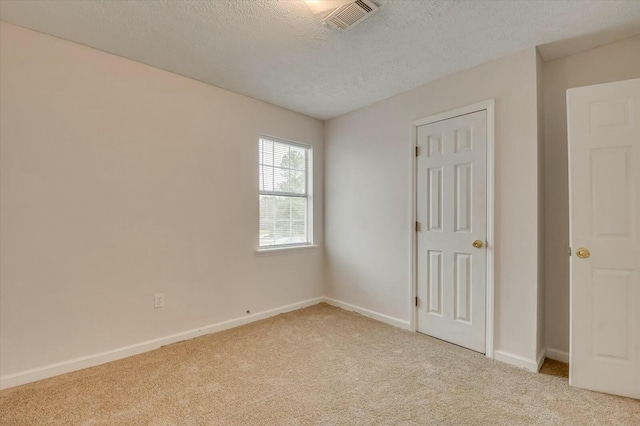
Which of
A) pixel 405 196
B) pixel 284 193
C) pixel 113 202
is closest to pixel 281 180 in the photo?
pixel 284 193

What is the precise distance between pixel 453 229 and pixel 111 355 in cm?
312

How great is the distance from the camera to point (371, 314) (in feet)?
11.3

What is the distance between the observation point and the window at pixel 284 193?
138 inches

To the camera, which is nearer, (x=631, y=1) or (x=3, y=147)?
(x=631, y=1)

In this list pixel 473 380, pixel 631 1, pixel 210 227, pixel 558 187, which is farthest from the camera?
pixel 210 227

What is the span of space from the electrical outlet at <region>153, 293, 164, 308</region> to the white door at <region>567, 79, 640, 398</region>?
3244 mm

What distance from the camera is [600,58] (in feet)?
7.43

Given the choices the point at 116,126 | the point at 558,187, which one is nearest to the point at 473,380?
the point at 558,187

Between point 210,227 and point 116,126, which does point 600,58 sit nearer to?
point 210,227

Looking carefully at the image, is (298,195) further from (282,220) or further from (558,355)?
(558,355)

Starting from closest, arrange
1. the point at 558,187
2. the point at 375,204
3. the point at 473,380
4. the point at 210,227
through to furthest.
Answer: the point at 473,380, the point at 558,187, the point at 210,227, the point at 375,204

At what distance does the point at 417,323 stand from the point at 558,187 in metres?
1.75

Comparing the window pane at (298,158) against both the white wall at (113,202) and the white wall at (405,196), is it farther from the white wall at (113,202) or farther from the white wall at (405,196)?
the white wall at (113,202)

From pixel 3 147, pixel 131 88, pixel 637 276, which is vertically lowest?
pixel 637 276
